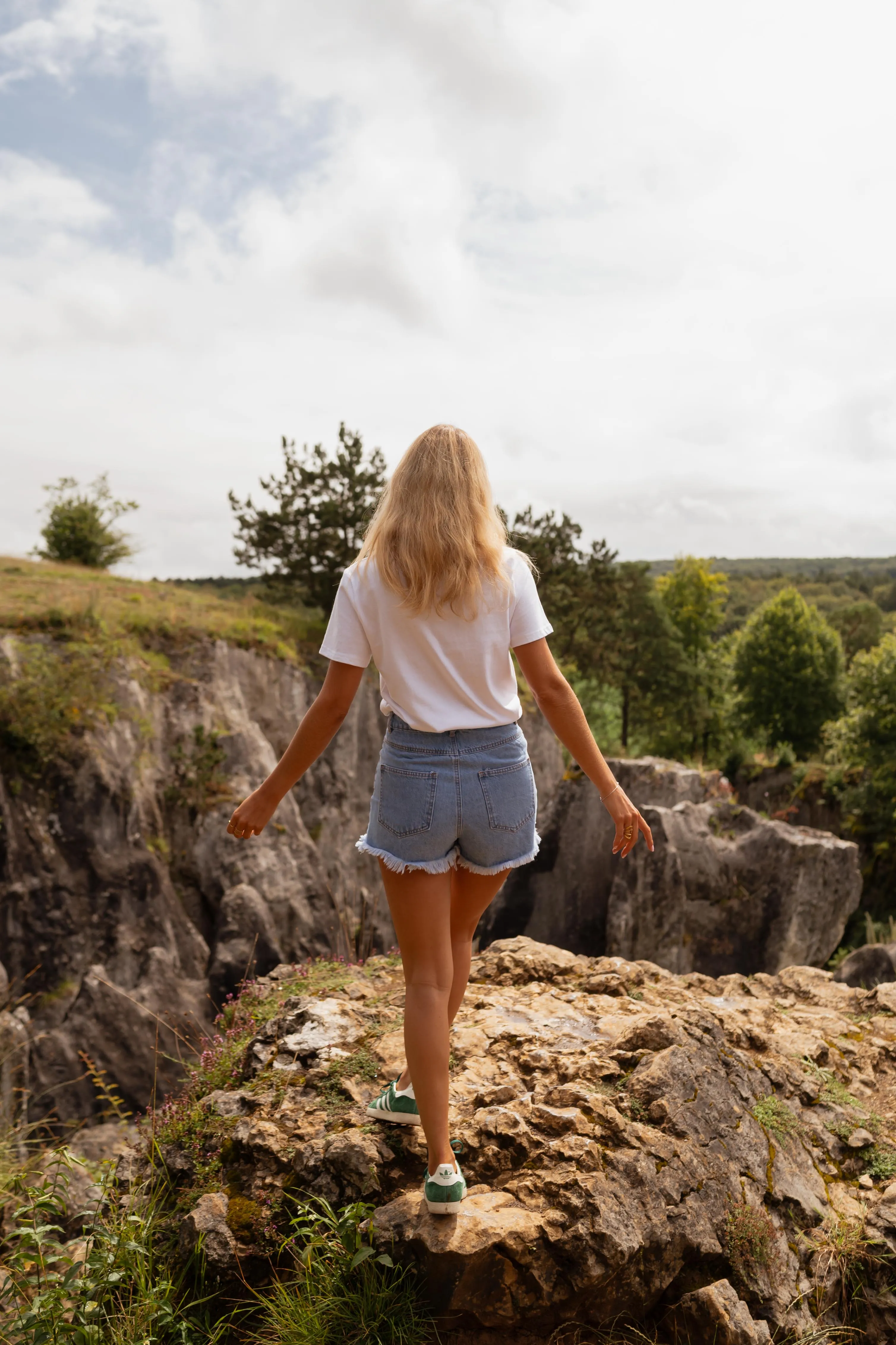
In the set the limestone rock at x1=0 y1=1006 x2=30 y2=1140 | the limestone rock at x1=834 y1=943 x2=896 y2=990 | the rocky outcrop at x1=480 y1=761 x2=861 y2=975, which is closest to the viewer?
the limestone rock at x1=0 y1=1006 x2=30 y2=1140

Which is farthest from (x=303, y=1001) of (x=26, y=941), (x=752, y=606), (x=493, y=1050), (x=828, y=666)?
(x=752, y=606)

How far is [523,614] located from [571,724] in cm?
43

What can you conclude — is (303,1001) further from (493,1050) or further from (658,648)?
(658,648)

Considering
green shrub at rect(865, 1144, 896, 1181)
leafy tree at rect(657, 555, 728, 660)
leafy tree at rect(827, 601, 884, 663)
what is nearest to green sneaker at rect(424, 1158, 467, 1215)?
green shrub at rect(865, 1144, 896, 1181)

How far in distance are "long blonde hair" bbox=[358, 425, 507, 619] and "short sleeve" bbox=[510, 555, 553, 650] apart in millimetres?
82

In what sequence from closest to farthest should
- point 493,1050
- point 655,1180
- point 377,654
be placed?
point 377,654 → point 655,1180 → point 493,1050

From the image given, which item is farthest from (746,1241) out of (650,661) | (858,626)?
(858,626)

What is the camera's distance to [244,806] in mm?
2734

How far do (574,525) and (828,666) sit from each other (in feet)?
48.2

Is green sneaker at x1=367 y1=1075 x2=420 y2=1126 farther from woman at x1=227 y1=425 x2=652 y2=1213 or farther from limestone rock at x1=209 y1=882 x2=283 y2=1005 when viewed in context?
limestone rock at x1=209 y1=882 x2=283 y2=1005

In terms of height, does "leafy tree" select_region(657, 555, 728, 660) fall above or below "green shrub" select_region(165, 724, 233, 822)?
Result: above

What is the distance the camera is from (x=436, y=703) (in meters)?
2.60

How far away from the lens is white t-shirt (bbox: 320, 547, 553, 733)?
259cm

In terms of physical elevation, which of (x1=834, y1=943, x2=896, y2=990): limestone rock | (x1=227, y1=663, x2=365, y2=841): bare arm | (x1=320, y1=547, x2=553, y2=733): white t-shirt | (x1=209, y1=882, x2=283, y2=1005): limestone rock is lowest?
(x1=209, y1=882, x2=283, y2=1005): limestone rock
